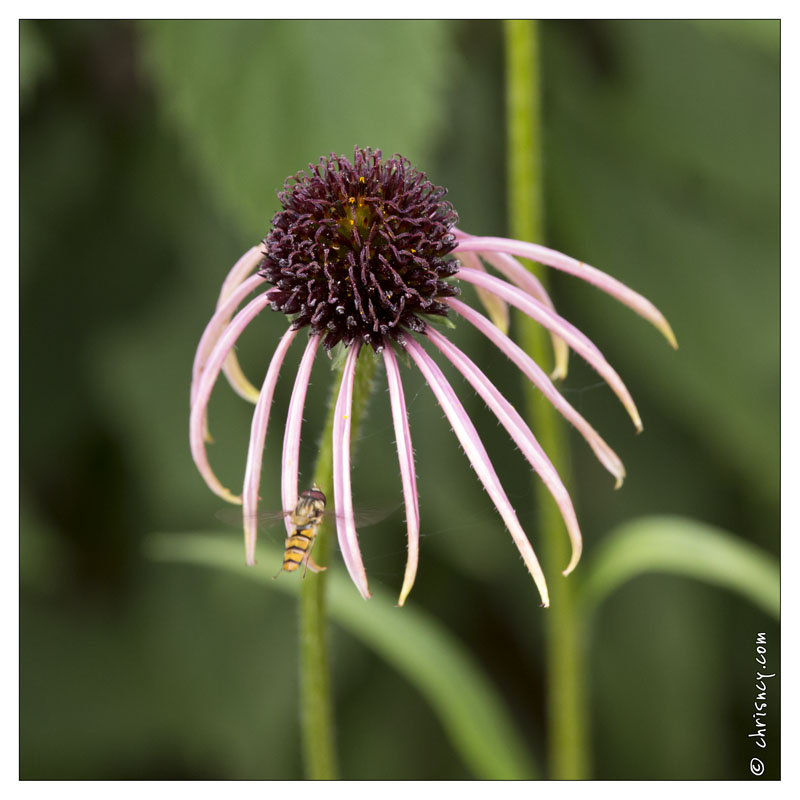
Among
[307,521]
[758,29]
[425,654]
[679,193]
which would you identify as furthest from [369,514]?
[679,193]

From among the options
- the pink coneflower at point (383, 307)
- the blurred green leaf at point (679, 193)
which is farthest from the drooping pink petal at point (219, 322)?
the blurred green leaf at point (679, 193)

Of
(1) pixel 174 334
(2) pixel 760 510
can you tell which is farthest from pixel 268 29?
(2) pixel 760 510

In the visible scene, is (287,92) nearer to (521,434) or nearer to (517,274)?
(517,274)

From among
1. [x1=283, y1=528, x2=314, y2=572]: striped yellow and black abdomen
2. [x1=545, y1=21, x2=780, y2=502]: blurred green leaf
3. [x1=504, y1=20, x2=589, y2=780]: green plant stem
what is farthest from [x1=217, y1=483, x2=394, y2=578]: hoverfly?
[x1=545, y1=21, x2=780, y2=502]: blurred green leaf

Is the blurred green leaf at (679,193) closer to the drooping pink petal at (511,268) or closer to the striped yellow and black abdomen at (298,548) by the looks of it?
the drooping pink petal at (511,268)

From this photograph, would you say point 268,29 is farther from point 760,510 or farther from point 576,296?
point 760,510

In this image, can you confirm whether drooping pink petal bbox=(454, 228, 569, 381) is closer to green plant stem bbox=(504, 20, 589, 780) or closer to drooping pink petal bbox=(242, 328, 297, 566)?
drooping pink petal bbox=(242, 328, 297, 566)
